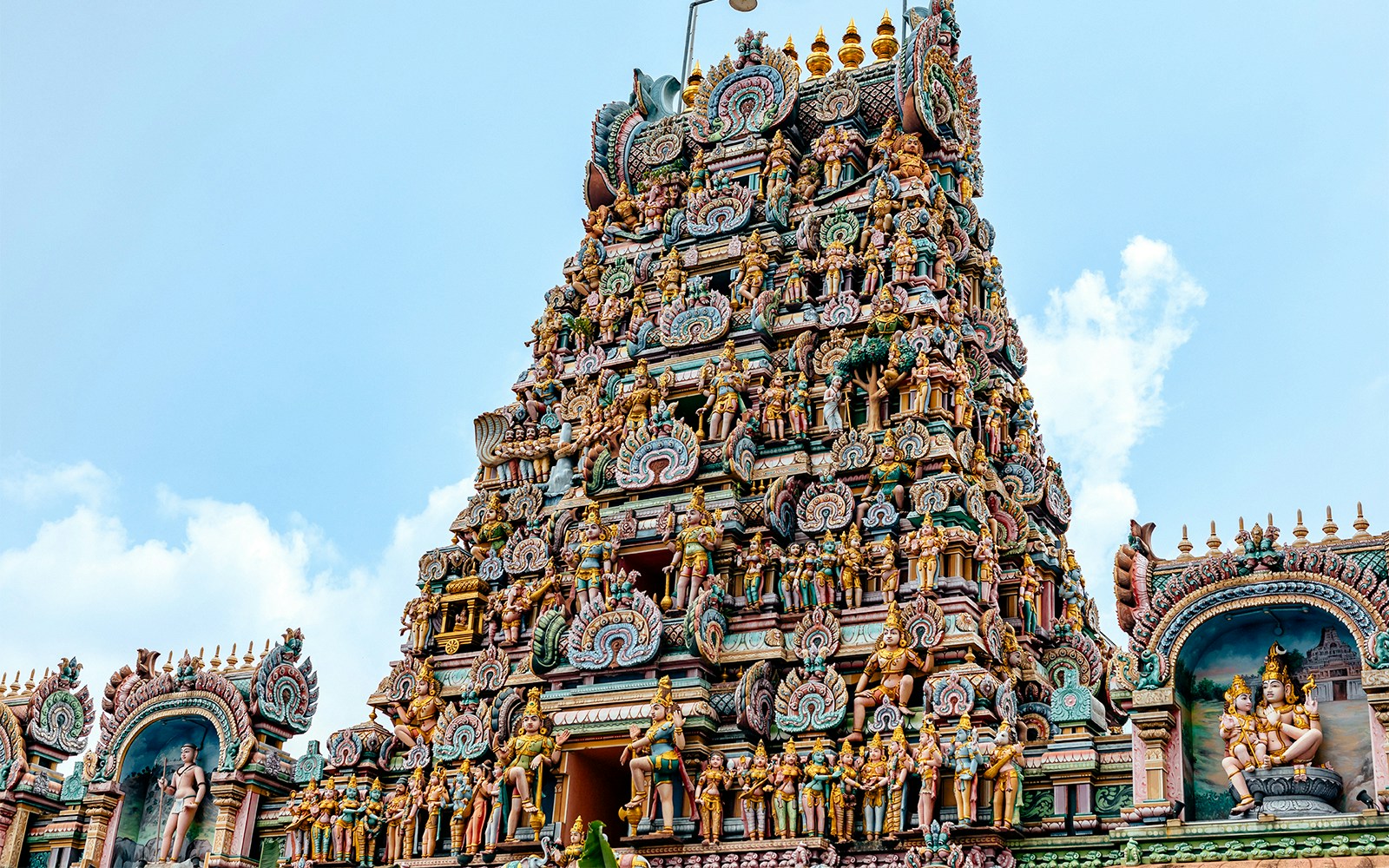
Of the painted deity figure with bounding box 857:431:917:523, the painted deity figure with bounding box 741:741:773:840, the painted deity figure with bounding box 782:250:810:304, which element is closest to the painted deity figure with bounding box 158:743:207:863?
the painted deity figure with bounding box 741:741:773:840

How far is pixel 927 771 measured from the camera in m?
22.6

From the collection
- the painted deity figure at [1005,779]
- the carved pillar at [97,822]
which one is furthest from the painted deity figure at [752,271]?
the carved pillar at [97,822]

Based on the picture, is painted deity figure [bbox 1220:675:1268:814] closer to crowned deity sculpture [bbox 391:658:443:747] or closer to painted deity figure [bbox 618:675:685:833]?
painted deity figure [bbox 618:675:685:833]

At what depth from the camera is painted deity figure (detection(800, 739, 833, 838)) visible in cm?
2302

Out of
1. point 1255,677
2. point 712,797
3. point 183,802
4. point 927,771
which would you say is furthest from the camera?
point 183,802

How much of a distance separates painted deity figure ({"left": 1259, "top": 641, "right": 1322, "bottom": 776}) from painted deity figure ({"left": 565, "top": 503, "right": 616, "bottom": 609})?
973cm

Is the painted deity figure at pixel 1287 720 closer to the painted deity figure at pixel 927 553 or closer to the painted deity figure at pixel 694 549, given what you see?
the painted deity figure at pixel 927 553

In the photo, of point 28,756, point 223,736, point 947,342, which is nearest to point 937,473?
point 947,342

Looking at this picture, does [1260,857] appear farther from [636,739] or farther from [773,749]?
[636,739]

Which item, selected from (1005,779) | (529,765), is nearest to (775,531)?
(529,765)

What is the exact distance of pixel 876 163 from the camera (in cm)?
3106

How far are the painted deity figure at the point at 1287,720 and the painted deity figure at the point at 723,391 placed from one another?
9.48 meters

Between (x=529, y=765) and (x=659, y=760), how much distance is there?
6.97 ft

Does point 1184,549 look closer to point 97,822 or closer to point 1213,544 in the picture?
point 1213,544
